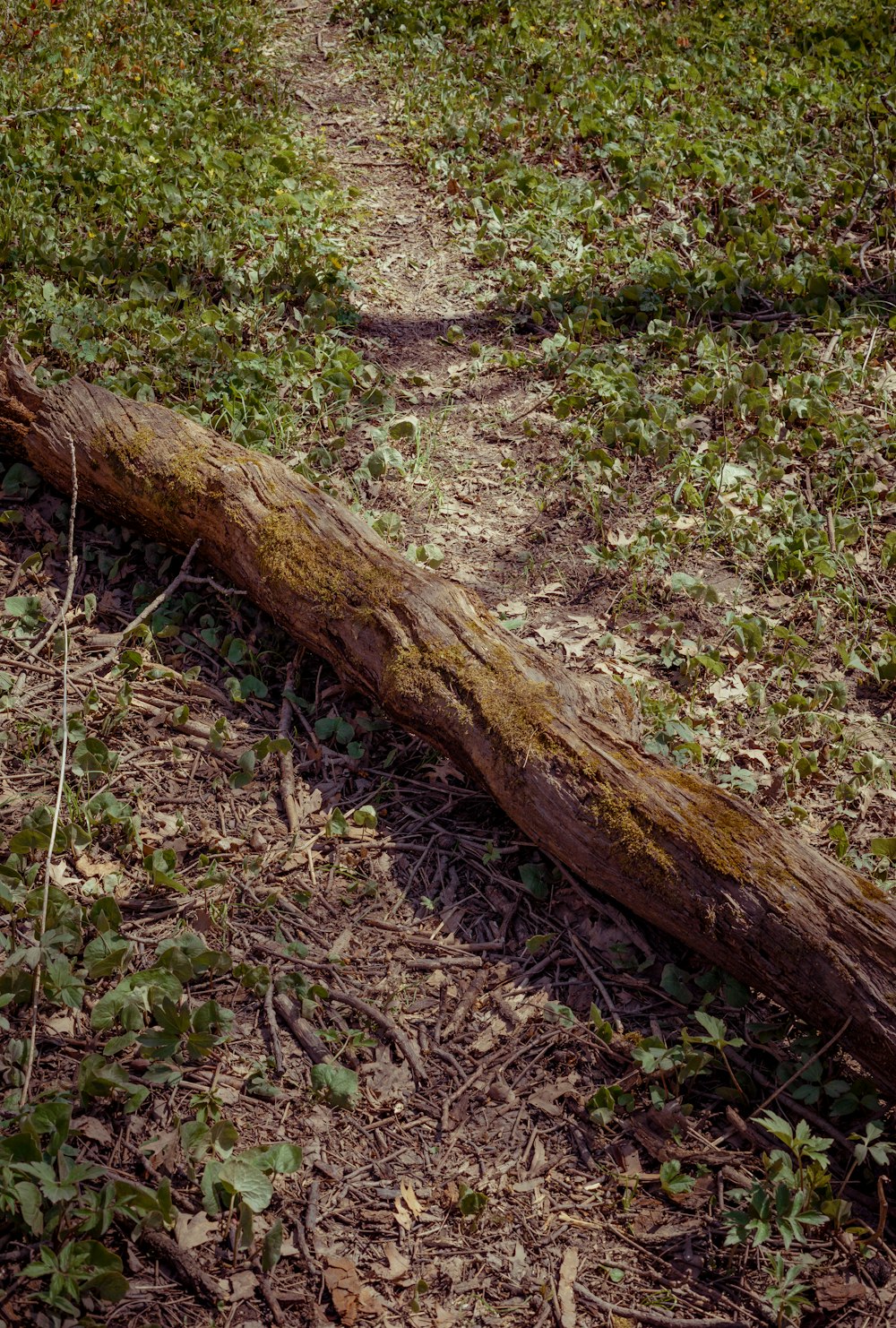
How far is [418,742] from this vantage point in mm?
3580

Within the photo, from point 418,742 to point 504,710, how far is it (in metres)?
0.53

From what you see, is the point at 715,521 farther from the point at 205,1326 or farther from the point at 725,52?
the point at 725,52

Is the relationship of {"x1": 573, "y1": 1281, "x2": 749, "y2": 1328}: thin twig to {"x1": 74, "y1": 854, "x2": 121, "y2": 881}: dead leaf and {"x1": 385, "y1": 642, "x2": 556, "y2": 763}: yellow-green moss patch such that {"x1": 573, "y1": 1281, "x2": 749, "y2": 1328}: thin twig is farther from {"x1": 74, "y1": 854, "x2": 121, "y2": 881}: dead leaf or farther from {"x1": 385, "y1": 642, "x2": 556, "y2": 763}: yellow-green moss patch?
{"x1": 74, "y1": 854, "x2": 121, "y2": 881}: dead leaf

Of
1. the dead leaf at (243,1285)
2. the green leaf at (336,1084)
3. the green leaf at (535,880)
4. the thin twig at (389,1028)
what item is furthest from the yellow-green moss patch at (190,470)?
the dead leaf at (243,1285)

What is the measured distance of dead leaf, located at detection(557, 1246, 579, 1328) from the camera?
7.24 feet

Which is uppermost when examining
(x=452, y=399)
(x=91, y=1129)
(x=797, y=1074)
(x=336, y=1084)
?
(x=452, y=399)

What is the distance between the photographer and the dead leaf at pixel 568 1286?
2.21m

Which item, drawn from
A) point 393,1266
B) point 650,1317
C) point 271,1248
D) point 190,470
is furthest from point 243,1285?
point 190,470

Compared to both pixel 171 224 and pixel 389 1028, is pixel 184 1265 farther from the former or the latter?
pixel 171 224

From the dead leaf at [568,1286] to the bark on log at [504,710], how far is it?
837 mm

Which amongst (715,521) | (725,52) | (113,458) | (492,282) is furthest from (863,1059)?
(725,52)

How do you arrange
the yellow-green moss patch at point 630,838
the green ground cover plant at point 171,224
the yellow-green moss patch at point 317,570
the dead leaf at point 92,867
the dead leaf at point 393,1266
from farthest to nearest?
the green ground cover plant at point 171,224 < the yellow-green moss patch at point 317,570 < the dead leaf at point 92,867 < the yellow-green moss patch at point 630,838 < the dead leaf at point 393,1266

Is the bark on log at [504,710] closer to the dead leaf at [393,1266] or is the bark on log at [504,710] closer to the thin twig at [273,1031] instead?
the thin twig at [273,1031]

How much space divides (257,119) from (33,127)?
1554 mm
